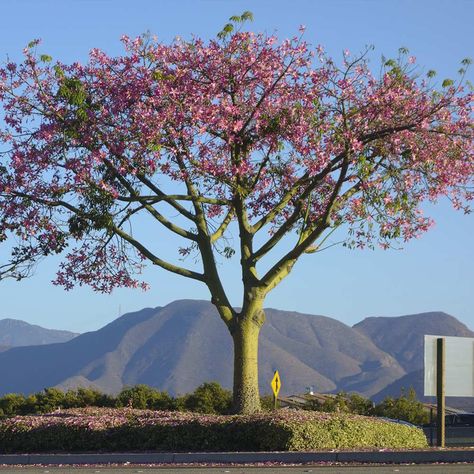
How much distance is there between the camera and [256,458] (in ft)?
62.0

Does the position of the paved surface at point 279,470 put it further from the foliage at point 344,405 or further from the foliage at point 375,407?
the foliage at point 375,407

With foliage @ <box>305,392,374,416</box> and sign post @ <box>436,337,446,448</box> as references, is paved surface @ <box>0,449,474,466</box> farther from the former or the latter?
foliage @ <box>305,392,374,416</box>

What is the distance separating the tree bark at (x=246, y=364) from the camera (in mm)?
24188

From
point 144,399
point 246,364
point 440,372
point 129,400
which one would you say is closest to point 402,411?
point 144,399

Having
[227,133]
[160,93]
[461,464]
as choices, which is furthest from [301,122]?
[461,464]

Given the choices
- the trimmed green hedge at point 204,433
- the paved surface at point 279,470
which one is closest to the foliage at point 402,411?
the trimmed green hedge at point 204,433

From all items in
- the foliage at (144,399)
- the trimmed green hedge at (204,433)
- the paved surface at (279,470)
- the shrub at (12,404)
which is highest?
the foliage at (144,399)

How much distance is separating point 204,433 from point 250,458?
1935mm

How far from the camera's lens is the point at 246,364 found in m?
24.5

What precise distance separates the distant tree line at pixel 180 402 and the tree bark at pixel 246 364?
7690mm

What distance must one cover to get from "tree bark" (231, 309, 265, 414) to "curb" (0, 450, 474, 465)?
180 inches

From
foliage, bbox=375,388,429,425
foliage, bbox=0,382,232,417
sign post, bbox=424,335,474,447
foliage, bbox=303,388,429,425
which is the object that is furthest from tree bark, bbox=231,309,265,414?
foliage, bbox=375,388,429,425

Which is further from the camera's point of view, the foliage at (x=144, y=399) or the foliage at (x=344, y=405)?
the foliage at (x=344, y=405)

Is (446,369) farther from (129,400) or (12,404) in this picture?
(12,404)
